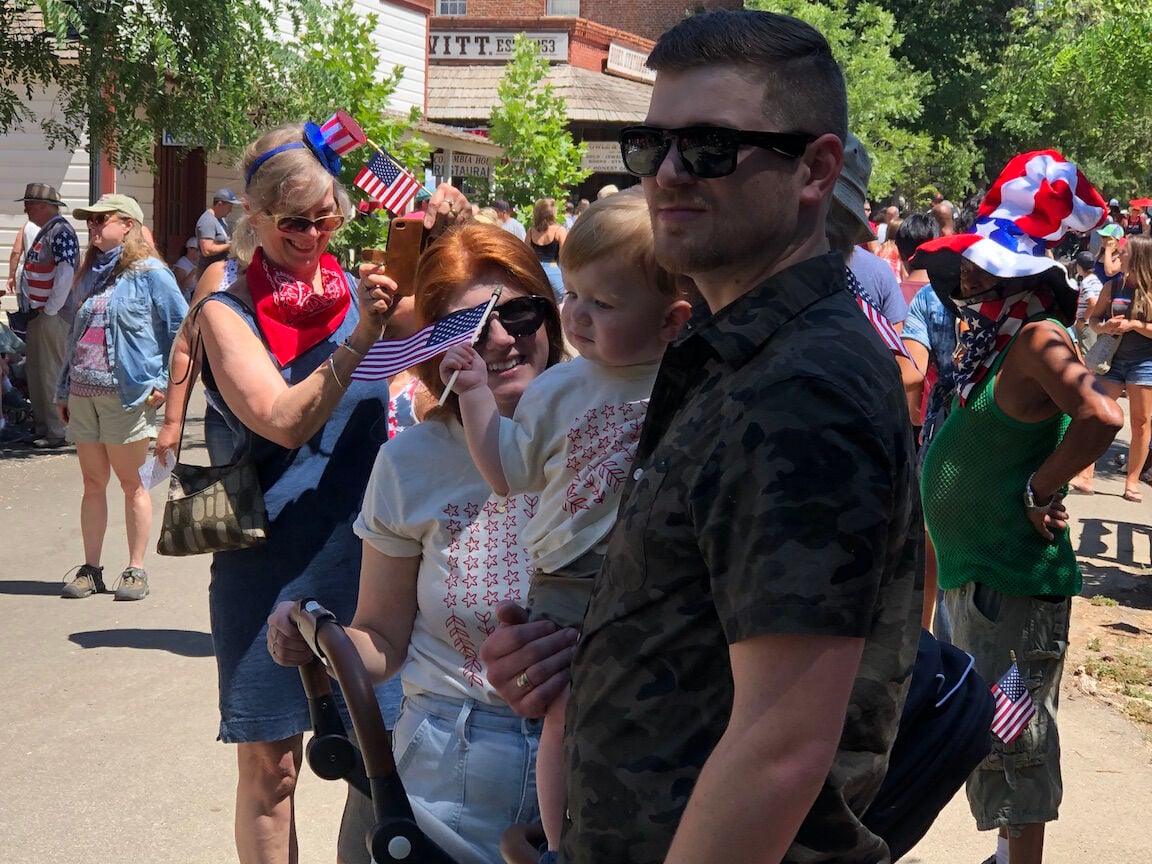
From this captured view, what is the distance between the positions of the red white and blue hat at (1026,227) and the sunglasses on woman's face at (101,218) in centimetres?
580

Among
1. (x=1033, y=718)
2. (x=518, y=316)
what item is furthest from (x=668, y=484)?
(x=1033, y=718)

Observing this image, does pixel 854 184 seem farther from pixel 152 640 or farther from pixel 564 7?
pixel 564 7

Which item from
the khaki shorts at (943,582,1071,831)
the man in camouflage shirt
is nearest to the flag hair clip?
the man in camouflage shirt

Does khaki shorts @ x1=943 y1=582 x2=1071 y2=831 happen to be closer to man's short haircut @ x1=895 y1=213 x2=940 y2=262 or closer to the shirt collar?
the shirt collar

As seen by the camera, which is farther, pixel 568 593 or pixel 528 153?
pixel 528 153

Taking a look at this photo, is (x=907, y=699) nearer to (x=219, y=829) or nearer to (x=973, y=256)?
(x=973, y=256)

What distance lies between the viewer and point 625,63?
112ft

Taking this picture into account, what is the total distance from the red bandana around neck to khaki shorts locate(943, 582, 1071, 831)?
2108 mm

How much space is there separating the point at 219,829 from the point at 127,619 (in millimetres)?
2758

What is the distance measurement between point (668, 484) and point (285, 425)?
1.99m

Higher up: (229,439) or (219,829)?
(229,439)

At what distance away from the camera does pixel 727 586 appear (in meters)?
1.41

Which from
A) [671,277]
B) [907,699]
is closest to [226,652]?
[671,277]

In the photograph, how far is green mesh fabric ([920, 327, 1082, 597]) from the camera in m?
3.81
